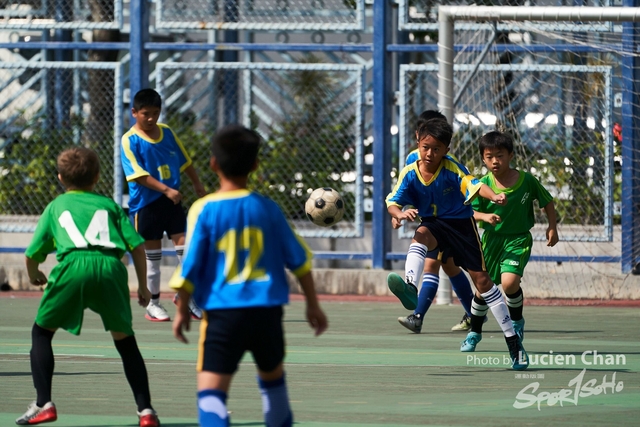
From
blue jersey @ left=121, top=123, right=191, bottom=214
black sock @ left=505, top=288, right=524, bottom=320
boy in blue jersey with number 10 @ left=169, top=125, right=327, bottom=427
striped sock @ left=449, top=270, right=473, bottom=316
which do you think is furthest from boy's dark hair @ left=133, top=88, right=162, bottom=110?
boy in blue jersey with number 10 @ left=169, top=125, right=327, bottom=427

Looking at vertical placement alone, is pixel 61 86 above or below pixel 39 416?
above

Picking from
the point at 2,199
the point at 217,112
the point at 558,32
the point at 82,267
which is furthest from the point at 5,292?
the point at 82,267

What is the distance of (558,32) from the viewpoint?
1435 centimetres

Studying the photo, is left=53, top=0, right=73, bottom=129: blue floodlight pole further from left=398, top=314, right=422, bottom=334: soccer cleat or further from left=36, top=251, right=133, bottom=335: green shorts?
left=36, top=251, right=133, bottom=335: green shorts

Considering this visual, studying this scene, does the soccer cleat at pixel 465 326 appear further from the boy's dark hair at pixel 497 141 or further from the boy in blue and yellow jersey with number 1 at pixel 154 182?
the boy in blue and yellow jersey with number 1 at pixel 154 182

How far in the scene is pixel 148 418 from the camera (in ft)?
19.2

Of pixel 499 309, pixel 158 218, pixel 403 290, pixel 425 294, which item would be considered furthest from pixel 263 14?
pixel 499 309

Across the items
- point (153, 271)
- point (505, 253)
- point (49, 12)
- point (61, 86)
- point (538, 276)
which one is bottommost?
point (538, 276)

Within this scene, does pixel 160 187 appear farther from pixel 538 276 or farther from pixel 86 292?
pixel 86 292

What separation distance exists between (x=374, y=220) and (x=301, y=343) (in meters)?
4.85

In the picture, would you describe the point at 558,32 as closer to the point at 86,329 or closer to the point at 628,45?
the point at 628,45

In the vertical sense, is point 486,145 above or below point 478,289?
above

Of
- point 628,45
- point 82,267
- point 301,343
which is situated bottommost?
point 301,343

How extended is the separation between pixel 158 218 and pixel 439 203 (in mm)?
3360
